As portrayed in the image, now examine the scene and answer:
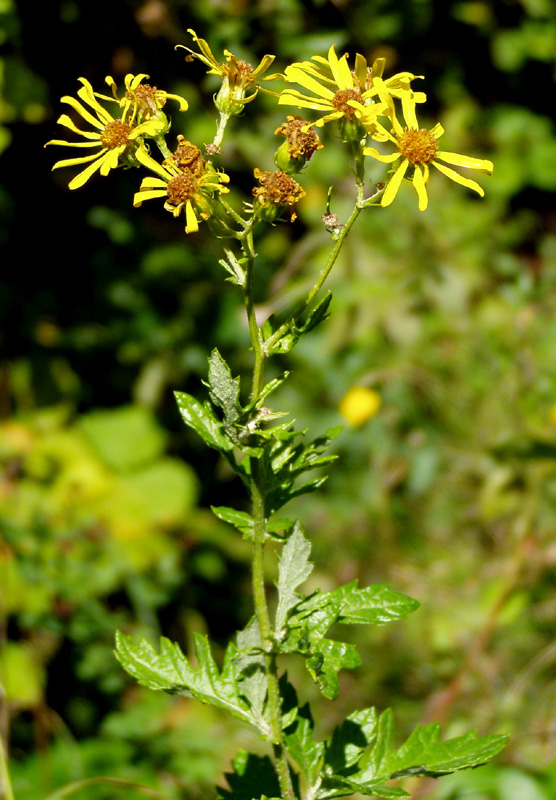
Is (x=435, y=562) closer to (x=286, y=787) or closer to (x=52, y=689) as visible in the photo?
(x=52, y=689)

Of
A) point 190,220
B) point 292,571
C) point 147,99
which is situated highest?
point 147,99

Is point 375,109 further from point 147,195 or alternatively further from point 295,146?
point 147,195

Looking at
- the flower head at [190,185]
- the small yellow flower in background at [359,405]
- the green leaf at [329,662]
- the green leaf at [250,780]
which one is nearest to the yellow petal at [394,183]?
the flower head at [190,185]

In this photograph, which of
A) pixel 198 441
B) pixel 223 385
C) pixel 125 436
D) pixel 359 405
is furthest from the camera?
pixel 198 441

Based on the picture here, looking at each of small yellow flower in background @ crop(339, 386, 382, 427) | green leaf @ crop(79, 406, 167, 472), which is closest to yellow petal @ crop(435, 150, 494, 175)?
small yellow flower in background @ crop(339, 386, 382, 427)

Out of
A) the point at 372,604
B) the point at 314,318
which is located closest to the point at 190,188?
the point at 314,318

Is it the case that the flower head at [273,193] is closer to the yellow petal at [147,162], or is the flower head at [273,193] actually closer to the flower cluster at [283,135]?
the flower cluster at [283,135]
